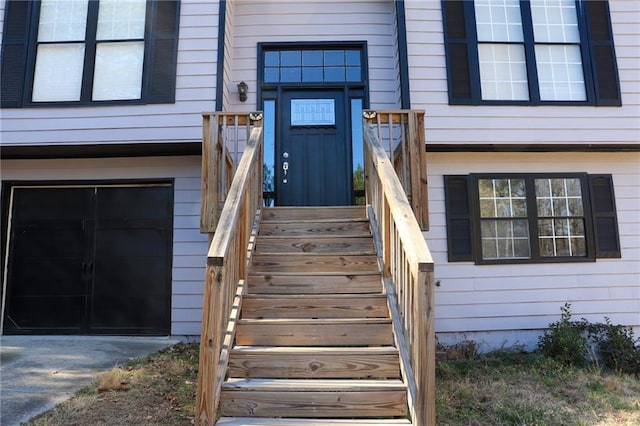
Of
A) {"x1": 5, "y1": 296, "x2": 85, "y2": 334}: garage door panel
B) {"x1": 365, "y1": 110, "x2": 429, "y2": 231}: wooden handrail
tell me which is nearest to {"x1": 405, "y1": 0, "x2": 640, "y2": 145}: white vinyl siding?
{"x1": 365, "y1": 110, "x2": 429, "y2": 231}: wooden handrail

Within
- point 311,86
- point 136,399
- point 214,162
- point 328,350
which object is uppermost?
point 311,86

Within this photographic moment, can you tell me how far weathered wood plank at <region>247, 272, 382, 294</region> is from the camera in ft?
11.1

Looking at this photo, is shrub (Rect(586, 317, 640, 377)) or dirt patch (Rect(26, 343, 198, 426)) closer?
dirt patch (Rect(26, 343, 198, 426))

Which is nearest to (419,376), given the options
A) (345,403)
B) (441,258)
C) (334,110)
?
(345,403)

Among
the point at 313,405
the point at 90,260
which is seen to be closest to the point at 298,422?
the point at 313,405

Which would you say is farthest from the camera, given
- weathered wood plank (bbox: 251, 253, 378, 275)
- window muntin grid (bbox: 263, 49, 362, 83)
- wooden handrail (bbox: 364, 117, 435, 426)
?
window muntin grid (bbox: 263, 49, 362, 83)

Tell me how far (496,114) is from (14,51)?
19.1 ft

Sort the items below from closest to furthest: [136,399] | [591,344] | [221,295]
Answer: [221,295]
[136,399]
[591,344]

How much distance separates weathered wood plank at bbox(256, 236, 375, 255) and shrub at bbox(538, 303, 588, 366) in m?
2.42

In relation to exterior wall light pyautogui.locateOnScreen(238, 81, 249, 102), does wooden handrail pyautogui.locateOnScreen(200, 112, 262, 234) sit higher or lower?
lower

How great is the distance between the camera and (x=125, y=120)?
4859 millimetres

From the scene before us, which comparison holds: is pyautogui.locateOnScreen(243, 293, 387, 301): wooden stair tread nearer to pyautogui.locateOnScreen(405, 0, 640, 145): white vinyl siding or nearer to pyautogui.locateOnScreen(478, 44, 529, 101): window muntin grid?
pyautogui.locateOnScreen(405, 0, 640, 145): white vinyl siding

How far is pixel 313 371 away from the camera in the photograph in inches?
106

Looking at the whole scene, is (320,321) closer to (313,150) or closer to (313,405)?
(313,405)
